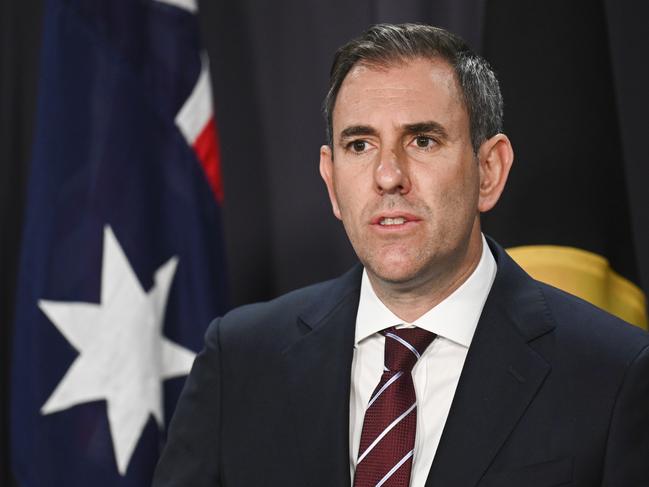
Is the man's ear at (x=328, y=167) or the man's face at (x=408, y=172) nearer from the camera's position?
the man's face at (x=408, y=172)

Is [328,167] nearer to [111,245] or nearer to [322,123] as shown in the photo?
[111,245]

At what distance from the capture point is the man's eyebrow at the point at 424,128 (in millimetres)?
1721

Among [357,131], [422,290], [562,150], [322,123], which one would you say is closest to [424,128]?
[357,131]

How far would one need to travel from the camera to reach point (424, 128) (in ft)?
5.66

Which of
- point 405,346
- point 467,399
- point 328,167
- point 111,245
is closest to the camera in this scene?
point 467,399

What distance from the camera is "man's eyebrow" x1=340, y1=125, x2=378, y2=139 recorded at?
176cm

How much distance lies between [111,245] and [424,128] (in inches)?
46.2

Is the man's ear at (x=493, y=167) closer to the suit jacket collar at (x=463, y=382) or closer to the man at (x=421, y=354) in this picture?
the man at (x=421, y=354)

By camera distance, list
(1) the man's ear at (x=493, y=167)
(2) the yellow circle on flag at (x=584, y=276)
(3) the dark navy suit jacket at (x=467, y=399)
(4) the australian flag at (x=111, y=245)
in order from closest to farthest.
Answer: (3) the dark navy suit jacket at (x=467, y=399) → (1) the man's ear at (x=493, y=167) → (2) the yellow circle on flag at (x=584, y=276) → (4) the australian flag at (x=111, y=245)

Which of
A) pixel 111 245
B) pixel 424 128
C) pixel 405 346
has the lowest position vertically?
pixel 405 346

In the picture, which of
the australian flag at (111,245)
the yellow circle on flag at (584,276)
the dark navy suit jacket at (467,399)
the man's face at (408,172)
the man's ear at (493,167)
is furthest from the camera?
the australian flag at (111,245)

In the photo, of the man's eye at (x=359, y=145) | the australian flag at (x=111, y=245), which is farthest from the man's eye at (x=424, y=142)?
the australian flag at (x=111, y=245)

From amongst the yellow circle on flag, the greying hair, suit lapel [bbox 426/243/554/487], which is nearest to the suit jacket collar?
suit lapel [bbox 426/243/554/487]

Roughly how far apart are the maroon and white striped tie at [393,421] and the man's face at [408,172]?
12 centimetres
